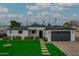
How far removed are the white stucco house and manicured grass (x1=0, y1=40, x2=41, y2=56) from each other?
0.45 meters

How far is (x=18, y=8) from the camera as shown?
12.8 metres

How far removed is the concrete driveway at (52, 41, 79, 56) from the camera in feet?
40.7

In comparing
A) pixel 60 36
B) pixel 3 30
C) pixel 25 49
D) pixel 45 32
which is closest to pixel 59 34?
pixel 60 36

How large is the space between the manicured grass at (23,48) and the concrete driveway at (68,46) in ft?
3.59

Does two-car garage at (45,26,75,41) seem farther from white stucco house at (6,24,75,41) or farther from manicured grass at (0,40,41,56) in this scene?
manicured grass at (0,40,41,56)

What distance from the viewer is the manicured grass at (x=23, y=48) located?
12.3 metres

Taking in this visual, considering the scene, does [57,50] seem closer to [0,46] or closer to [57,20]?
[57,20]

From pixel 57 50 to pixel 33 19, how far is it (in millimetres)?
2003

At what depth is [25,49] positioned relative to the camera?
1279 centimetres

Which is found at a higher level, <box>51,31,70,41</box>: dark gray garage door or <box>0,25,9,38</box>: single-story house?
<box>0,25,9,38</box>: single-story house

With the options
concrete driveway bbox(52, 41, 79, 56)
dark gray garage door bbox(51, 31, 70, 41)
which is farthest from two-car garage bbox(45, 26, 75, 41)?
concrete driveway bbox(52, 41, 79, 56)

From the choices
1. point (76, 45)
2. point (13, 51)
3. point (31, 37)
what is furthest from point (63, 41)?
point (13, 51)

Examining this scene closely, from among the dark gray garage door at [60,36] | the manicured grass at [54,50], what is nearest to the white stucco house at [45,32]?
the dark gray garage door at [60,36]

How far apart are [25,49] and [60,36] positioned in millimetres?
2141
